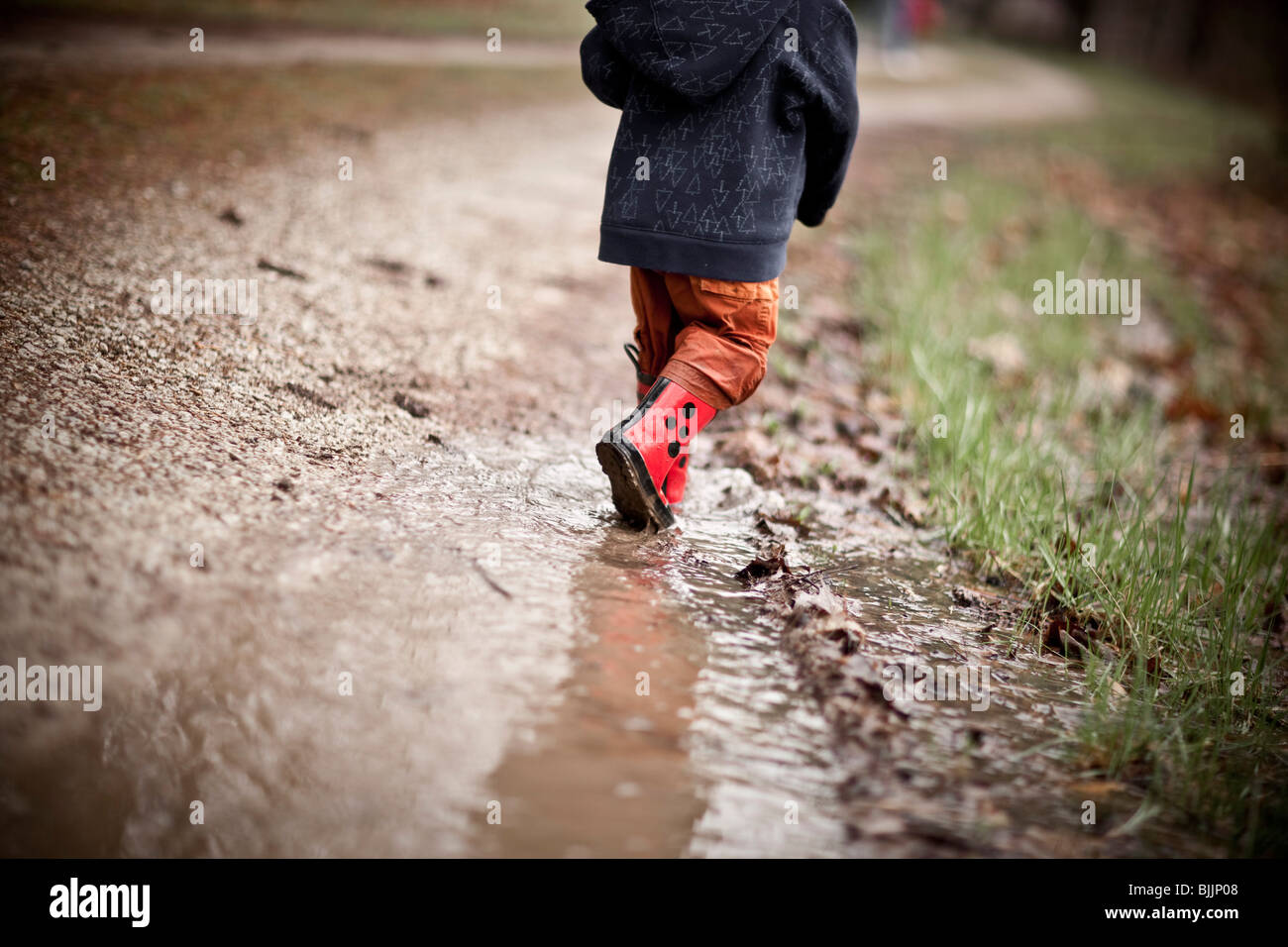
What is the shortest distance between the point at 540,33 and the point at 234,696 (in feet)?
39.4

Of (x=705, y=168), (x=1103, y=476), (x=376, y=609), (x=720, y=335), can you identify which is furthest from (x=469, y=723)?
(x=1103, y=476)

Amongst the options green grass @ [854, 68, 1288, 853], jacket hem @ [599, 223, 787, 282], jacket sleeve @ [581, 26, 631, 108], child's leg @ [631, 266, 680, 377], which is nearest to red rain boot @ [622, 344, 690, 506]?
child's leg @ [631, 266, 680, 377]

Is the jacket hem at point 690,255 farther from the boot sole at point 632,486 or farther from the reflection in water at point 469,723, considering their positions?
the reflection in water at point 469,723

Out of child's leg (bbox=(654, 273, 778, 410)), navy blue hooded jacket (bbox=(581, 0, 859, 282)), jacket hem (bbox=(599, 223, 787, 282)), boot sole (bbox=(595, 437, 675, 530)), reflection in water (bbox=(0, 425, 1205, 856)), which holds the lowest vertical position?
→ reflection in water (bbox=(0, 425, 1205, 856))

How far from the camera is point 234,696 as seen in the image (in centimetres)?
169

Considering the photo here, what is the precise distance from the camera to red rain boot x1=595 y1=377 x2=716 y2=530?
2428mm

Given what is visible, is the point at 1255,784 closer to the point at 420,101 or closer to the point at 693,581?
the point at 693,581

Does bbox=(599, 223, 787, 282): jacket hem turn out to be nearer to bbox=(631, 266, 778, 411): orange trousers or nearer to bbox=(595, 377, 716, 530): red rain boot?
bbox=(631, 266, 778, 411): orange trousers

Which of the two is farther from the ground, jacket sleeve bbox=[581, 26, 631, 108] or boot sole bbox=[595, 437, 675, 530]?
jacket sleeve bbox=[581, 26, 631, 108]

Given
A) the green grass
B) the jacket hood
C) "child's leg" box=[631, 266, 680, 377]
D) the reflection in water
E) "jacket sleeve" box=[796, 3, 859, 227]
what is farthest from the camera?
"child's leg" box=[631, 266, 680, 377]

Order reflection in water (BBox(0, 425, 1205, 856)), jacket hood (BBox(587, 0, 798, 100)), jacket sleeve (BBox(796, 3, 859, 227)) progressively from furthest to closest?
1. jacket sleeve (BBox(796, 3, 859, 227))
2. jacket hood (BBox(587, 0, 798, 100))
3. reflection in water (BBox(0, 425, 1205, 856))

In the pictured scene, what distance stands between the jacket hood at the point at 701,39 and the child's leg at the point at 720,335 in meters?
0.47

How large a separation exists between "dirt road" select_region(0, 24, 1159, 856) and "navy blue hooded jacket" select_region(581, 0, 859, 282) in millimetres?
766
